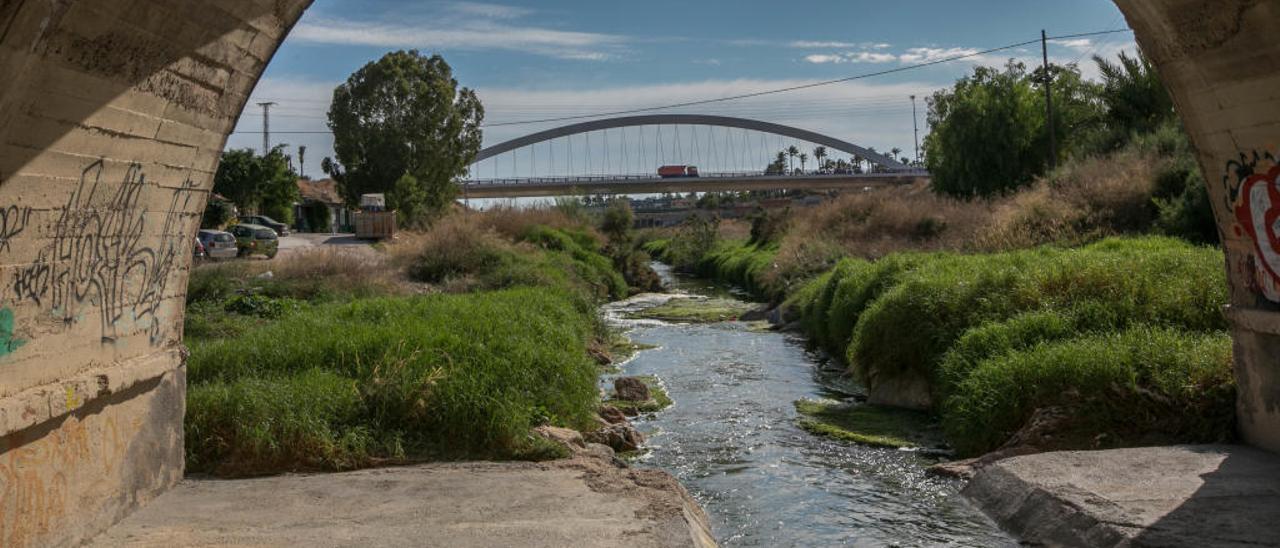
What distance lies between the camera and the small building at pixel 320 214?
58.7 meters

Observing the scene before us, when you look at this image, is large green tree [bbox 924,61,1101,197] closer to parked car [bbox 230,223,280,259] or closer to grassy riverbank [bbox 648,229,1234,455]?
grassy riverbank [bbox 648,229,1234,455]

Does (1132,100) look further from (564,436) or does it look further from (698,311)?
(564,436)

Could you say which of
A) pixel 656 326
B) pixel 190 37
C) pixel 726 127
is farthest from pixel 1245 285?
pixel 726 127

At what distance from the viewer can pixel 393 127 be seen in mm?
44781

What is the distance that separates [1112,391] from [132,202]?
8.00 meters

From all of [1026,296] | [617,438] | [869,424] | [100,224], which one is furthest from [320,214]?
[100,224]

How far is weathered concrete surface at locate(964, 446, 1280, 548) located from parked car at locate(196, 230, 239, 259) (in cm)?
2263

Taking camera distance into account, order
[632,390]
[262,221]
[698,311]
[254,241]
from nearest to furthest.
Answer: [632,390]
[698,311]
[254,241]
[262,221]

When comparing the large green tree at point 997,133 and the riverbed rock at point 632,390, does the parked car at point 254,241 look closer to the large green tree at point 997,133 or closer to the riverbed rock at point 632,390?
the riverbed rock at point 632,390

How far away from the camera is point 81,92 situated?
539 cm

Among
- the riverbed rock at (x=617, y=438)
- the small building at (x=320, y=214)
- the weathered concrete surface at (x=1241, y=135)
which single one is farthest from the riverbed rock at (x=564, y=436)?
the small building at (x=320, y=214)

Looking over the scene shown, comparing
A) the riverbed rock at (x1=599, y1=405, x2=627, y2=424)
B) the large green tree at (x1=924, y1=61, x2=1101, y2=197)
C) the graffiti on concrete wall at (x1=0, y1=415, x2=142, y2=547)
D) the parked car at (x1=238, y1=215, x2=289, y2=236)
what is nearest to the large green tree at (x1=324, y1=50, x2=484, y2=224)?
the parked car at (x1=238, y1=215, x2=289, y2=236)

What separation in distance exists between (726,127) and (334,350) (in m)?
89.4

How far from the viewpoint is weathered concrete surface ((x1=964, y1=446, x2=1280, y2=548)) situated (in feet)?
20.4
